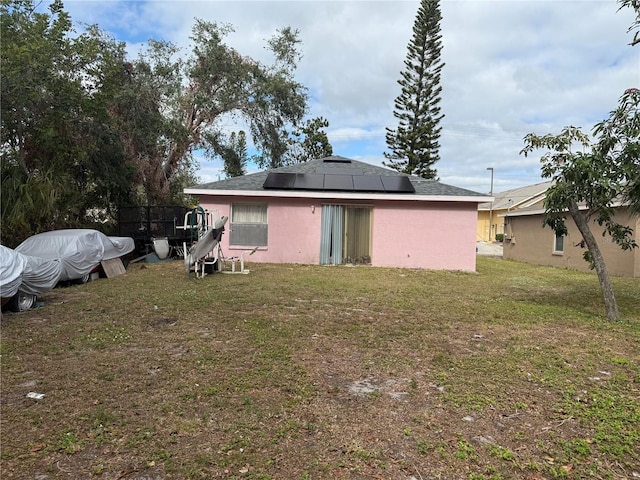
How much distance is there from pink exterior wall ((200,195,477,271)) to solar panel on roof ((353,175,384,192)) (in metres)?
0.42

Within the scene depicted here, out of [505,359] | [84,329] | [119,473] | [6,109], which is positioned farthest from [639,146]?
[6,109]

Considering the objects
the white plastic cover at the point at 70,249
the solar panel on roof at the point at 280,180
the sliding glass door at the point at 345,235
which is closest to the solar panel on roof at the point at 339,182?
the sliding glass door at the point at 345,235

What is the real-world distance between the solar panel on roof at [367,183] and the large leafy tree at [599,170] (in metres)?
6.60

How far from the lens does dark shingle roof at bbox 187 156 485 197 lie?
12.8 meters

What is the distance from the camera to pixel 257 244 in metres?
13.1

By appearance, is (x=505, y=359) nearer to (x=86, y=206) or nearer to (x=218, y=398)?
(x=218, y=398)

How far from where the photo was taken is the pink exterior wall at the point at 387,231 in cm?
1289

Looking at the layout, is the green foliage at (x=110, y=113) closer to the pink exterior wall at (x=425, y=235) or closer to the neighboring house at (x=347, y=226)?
the neighboring house at (x=347, y=226)

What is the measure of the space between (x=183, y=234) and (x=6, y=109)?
6.13 meters

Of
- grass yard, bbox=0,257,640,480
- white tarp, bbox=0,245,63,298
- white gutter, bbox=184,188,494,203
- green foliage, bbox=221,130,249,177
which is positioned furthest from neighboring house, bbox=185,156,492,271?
green foliage, bbox=221,130,249,177

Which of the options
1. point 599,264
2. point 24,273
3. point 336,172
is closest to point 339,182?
point 336,172

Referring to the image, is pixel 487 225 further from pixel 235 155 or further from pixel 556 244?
pixel 235 155

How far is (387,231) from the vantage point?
13.0m

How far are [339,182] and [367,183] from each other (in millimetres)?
920
